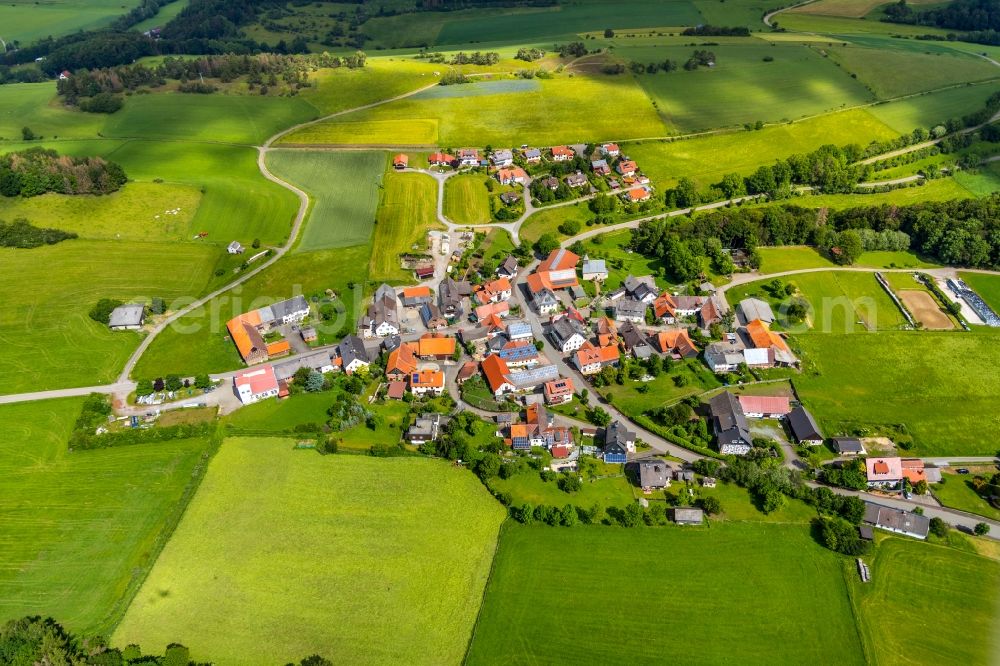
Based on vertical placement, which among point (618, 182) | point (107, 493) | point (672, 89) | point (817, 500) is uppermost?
point (672, 89)

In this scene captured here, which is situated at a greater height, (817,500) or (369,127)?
(369,127)

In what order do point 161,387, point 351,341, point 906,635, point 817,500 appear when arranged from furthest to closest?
point 351,341
point 161,387
point 817,500
point 906,635

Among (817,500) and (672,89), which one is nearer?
(817,500)

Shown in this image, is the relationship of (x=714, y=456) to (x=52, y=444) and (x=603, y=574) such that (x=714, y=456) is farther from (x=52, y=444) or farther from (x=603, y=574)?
(x=52, y=444)

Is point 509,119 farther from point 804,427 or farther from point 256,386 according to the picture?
point 804,427

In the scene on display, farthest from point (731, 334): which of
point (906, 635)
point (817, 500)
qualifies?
point (906, 635)

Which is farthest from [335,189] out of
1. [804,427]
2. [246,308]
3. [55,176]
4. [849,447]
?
[849,447]

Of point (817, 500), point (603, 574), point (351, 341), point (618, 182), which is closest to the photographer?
point (603, 574)
